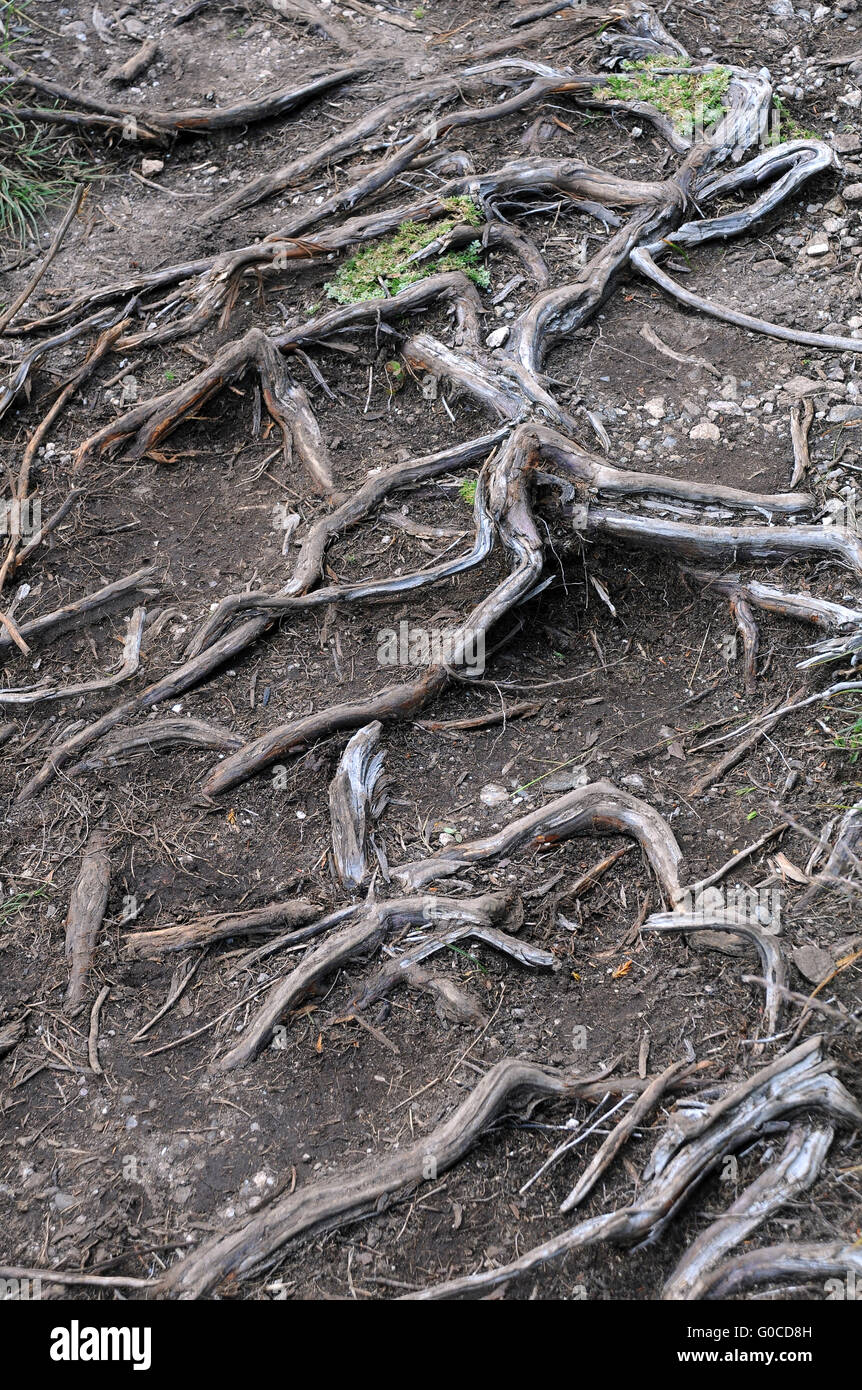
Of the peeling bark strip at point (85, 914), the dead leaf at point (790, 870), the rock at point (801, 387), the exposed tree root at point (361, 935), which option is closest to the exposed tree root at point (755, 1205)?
the dead leaf at point (790, 870)

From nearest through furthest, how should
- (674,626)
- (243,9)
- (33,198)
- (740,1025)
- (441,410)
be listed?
(740,1025) → (674,626) → (441,410) → (33,198) → (243,9)

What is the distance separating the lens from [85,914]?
4.09 m

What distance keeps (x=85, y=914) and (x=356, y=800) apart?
1113 millimetres

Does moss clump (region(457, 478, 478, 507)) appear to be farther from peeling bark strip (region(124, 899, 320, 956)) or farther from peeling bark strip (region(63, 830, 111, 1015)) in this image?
peeling bark strip (region(63, 830, 111, 1015))

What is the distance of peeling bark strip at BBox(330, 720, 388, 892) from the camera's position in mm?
4059

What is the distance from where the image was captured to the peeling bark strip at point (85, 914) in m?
3.93

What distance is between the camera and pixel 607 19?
23.2 ft

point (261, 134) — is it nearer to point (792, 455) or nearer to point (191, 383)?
point (191, 383)

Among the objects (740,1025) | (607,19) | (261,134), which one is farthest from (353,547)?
(607,19)

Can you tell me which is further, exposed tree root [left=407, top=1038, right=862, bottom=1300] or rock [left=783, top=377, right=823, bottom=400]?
rock [left=783, top=377, right=823, bottom=400]

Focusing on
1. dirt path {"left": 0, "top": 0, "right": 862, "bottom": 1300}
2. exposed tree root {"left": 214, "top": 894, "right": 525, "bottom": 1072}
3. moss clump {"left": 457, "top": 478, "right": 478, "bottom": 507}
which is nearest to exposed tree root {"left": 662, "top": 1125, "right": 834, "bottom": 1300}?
dirt path {"left": 0, "top": 0, "right": 862, "bottom": 1300}

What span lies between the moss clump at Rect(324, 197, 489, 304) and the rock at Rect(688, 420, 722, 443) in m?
1.53

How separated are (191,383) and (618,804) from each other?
3283mm

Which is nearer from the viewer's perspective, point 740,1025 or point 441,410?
point 740,1025
